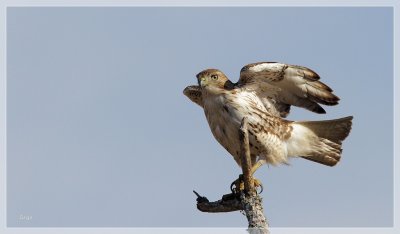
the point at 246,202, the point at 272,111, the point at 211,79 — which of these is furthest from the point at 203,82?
the point at 246,202

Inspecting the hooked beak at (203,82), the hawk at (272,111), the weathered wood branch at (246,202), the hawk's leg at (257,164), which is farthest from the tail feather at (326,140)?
the weathered wood branch at (246,202)

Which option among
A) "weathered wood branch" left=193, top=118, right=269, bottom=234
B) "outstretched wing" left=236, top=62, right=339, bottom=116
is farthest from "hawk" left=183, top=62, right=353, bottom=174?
"weathered wood branch" left=193, top=118, right=269, bottom=234

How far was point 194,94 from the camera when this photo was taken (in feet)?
37.5

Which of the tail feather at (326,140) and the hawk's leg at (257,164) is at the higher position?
the tail feather at (326,140)

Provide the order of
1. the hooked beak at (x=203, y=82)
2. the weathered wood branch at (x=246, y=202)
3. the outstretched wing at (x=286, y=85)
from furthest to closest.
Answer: the hooked beak at (x=203, y=82) < the outstretched wing at (x=286, y=85) < the weathered wood branch at (x=246, y=202)

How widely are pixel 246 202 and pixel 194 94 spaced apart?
325 centimetres

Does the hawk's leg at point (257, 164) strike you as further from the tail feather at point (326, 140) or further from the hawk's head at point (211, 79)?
the hawk's head at point (211, 79)

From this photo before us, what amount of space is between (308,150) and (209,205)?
243 centimetres

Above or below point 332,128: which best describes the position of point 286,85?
above

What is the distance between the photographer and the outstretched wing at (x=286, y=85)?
10.5 m

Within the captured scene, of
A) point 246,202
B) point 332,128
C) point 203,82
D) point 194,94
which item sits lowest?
point 246,202

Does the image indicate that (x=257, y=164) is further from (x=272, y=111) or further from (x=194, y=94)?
(x=194, y=94)

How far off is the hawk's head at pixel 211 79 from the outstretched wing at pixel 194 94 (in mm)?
617

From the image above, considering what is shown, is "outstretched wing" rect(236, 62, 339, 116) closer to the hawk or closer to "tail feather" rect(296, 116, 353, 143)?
the hawk
